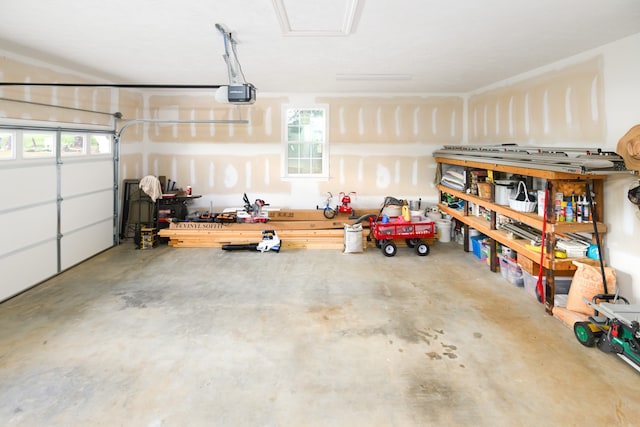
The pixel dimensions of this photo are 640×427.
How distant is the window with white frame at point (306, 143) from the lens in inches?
312

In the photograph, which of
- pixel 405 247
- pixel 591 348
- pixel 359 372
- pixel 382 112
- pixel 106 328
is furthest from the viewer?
pixel 382 112

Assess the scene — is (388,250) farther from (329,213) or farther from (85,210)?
(85,210)

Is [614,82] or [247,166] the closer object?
[614,82]

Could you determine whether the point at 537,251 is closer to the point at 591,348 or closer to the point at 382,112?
the point at 591,348

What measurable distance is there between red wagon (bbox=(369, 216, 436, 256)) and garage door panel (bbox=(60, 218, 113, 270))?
16.3 feet

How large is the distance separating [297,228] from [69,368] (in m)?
4.51

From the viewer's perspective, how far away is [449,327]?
3678 mm

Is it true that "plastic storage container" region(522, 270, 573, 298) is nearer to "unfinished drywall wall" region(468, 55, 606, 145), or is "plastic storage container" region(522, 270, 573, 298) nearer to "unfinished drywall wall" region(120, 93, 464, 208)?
"unfinished drywall wall" region(468, 55, 606, 145)

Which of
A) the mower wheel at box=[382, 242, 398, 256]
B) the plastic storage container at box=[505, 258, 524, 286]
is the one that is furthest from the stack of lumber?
the plastic storage container at box=[505, 258, 524, 286]

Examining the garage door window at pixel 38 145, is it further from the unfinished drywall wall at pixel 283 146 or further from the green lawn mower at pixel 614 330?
the green lawn mower at pixel 614 330

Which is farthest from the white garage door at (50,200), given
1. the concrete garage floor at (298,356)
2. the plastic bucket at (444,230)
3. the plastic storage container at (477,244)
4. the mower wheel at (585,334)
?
the plastic storage container at (477,244)

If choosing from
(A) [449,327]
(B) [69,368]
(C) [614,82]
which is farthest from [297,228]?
(C) [614,82]

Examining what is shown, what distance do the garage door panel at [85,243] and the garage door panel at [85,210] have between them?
108mm

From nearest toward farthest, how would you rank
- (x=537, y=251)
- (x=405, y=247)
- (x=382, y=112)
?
(x=537, y=251) < (x=405, y=247) < (x=382, y=112)
